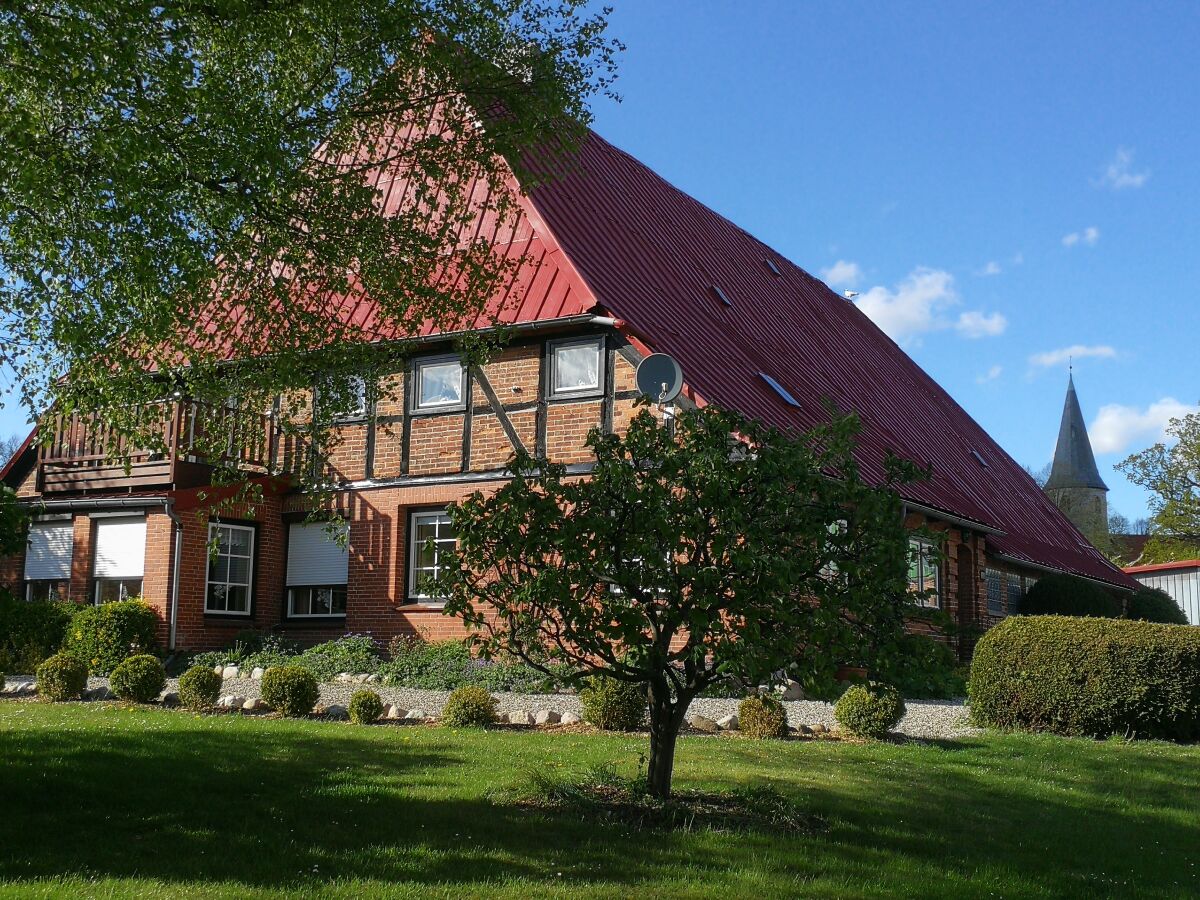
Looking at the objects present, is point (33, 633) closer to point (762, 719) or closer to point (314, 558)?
point (314, 558)

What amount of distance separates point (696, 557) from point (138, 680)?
8.41 metres

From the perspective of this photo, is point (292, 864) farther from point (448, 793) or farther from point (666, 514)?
point (666, 514)

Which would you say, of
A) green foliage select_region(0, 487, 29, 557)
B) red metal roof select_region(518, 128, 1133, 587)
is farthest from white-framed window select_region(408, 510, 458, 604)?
green foliage select_region(0, 487, 29, 557)

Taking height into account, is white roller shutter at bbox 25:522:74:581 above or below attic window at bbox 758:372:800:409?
below

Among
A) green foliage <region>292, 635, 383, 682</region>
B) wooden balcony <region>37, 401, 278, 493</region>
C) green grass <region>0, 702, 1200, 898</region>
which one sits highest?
wooden balcony <region>37, 401, 278, 493</region>

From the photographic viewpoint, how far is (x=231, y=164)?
28.0ft

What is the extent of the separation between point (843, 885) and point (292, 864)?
114 inches

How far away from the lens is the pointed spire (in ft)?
201

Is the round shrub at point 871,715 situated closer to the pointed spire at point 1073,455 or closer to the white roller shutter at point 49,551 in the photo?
the white roller shutter at point 49,551

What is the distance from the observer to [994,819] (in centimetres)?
861

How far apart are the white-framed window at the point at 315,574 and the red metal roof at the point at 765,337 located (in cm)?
622

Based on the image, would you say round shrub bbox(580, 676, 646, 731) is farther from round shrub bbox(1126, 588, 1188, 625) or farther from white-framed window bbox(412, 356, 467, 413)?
round shrub bbox(1126, 588, 1188, 625)

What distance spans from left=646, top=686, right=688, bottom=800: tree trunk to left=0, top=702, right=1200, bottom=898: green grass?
2.15 feet

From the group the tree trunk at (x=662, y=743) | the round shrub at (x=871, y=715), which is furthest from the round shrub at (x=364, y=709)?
the tree trunk at (x=662, y=743)
